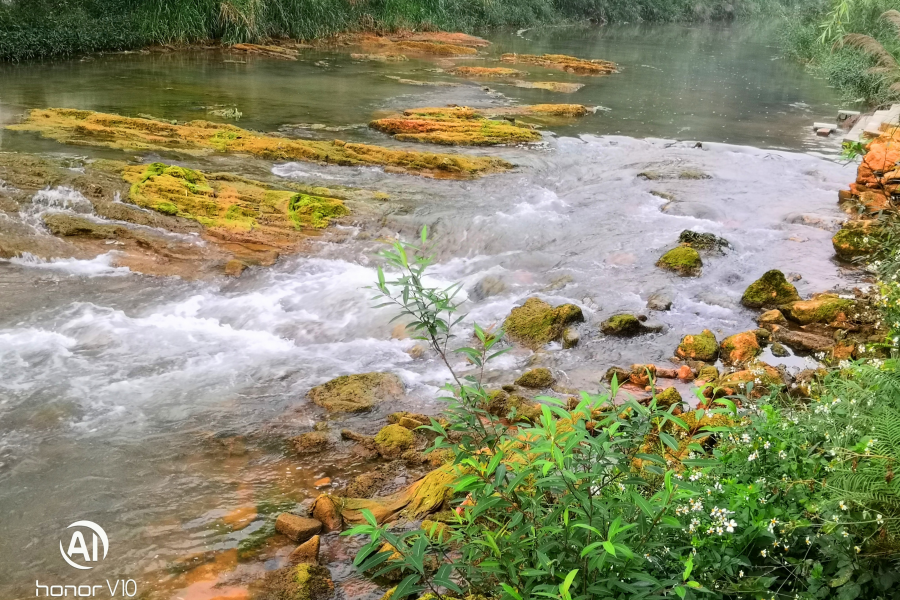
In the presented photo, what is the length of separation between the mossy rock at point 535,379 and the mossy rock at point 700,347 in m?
1.32

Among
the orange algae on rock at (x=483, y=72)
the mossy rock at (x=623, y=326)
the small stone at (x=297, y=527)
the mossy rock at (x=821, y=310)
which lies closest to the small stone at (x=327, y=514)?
the small stone at (x=297, y=527)

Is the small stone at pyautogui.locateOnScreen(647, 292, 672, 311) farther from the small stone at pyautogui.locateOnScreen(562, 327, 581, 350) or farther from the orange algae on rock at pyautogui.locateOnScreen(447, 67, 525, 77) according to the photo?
the orange algae on rock at pyautogui.locateOnScreen(447, 67, 525, 77)

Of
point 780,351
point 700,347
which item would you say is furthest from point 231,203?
point 780,351

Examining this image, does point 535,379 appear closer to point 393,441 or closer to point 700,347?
point 393,441

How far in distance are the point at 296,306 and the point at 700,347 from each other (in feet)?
13.3

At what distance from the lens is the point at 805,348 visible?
6.21 m

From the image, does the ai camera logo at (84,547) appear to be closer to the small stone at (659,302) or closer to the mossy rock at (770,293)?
the small stone at (659,302)

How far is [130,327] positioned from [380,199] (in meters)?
4.36

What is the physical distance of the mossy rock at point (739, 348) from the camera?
6059 mm

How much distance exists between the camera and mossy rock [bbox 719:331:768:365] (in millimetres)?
6059

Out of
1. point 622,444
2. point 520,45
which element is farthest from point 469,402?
point 520,45

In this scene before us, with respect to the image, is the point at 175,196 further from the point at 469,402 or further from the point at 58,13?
the point at 58,13

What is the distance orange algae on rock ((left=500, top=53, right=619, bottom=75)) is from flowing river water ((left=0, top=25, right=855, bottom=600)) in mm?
7481

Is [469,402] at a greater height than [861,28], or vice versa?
[861,28]
